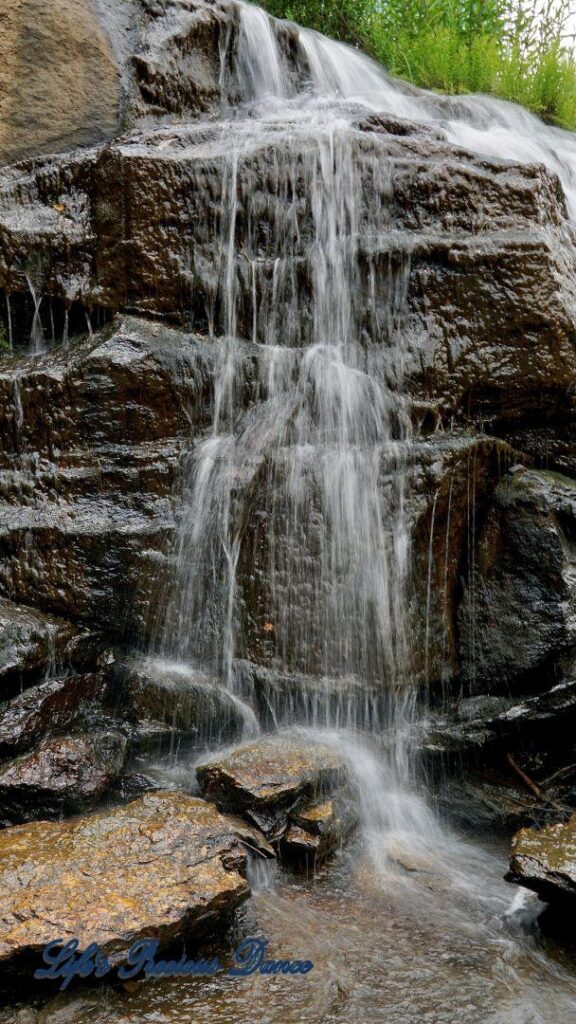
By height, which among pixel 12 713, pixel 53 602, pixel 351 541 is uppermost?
pixel 351 541

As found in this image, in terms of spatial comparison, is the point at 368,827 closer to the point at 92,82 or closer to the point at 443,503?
the point at 443,503

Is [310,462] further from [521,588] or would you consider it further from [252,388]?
[521,588]

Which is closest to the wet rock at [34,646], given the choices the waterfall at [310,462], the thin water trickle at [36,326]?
the waterfall at [310,462]

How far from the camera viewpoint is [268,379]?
4.62 m

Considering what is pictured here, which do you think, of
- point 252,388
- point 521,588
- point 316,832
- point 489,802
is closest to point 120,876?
point 316,832

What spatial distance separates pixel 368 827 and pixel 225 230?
3.43 meters

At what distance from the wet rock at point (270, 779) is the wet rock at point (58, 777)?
1.47 ft

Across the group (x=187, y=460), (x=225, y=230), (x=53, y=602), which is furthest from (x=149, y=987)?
(x=225, y=230)

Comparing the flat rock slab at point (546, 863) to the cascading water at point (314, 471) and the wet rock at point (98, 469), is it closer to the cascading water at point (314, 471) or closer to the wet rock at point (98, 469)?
the cascading water at point (314, 471)

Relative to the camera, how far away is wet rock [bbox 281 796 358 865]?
3.33 metres

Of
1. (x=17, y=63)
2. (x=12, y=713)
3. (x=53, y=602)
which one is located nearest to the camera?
(x=12, y=713)

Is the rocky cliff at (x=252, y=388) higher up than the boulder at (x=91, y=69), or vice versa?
the boulder at (x=91, y=69)

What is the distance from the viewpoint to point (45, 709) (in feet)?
12.3

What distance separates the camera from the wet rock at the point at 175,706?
3885 millimetres
